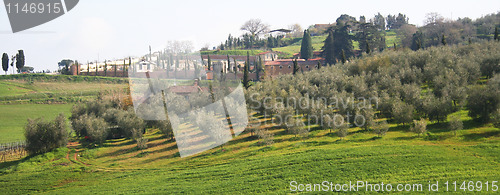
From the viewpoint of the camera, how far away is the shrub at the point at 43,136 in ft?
105

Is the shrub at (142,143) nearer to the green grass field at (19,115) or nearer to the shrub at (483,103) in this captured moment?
the green grass field at (19,115)

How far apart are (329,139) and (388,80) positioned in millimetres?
14127

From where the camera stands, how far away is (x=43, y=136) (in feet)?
106

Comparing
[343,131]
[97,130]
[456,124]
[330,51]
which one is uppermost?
[330,51]

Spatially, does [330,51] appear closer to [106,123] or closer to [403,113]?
[403,113]

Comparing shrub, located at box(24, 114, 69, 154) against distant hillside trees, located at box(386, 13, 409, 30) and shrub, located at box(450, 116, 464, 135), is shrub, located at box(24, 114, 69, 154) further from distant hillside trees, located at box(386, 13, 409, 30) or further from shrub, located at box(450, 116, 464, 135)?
distant hillside trees, located at box(386, 13, 409, 30)

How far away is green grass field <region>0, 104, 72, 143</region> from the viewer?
39.8 m

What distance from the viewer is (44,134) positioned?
Answer: 3247cm

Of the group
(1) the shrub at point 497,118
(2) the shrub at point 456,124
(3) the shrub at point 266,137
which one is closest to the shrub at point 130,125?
(3) the shrub at point 266,137

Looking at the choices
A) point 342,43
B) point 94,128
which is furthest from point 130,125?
point 342,43

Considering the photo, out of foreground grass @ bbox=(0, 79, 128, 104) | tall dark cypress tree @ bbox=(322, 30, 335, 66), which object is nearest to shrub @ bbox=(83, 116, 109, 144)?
foreground grass @ bbox=(0, 79, 128, 104)

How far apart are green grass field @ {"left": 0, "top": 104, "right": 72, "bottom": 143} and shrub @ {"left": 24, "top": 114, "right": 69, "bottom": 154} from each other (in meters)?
6.72

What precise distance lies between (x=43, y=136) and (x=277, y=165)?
23605 mm

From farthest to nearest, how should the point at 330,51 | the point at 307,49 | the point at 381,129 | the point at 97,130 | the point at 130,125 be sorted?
the point at 307,49 < the point at 330,51 < the point at 130,125 < the point at 97,130 < the point at 381,129
